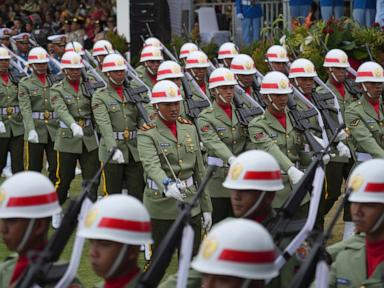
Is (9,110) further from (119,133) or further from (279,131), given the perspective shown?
(279,131)

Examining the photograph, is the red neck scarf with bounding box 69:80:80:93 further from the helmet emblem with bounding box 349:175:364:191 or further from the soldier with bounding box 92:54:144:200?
the helmet emblem with bounding box 349:175:364:191

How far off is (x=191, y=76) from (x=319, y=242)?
9.26 meters

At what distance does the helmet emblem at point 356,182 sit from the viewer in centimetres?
717

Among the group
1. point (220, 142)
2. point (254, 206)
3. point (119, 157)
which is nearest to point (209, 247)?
point (254, 206)

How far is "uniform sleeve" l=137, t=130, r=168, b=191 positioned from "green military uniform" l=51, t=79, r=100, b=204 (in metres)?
3.65

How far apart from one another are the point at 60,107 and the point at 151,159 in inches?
155

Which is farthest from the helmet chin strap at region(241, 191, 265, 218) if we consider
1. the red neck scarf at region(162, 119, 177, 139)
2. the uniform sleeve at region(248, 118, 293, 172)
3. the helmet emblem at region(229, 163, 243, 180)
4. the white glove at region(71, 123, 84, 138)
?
the white glove at region(71, 123, 84, 138)

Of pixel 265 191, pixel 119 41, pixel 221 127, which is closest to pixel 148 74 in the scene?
pixel 221 127

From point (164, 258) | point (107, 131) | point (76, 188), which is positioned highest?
point (164, 258)

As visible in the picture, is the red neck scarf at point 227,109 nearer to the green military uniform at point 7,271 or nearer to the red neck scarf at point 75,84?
the red neck scarf at point 75,84

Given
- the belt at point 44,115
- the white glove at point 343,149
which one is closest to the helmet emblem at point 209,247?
the white glove at point 343,149

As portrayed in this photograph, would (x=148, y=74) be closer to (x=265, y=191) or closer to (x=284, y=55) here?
(x=284, y=55)

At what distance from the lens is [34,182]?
732cm

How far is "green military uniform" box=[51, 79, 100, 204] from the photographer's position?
15.1 meters
